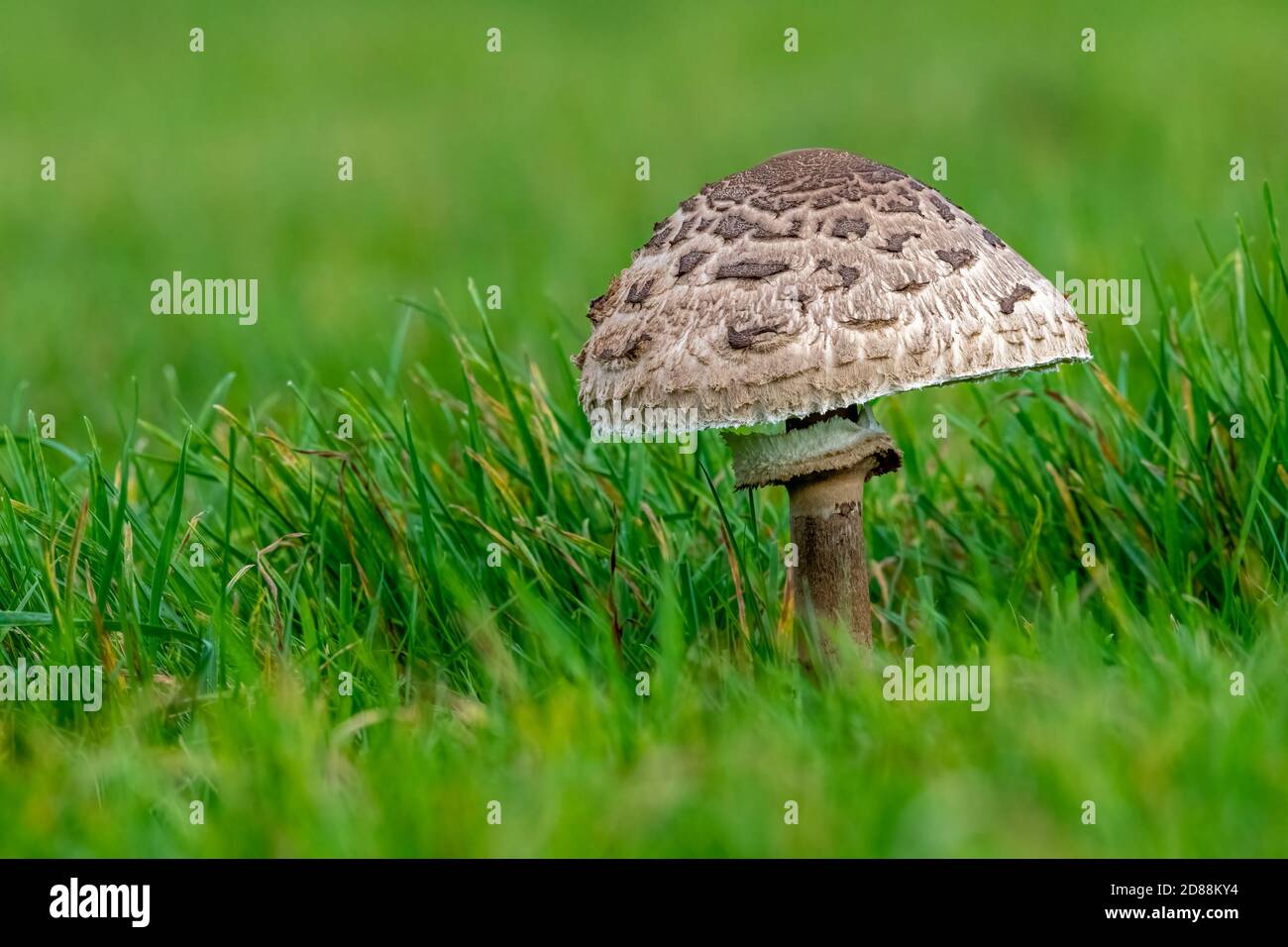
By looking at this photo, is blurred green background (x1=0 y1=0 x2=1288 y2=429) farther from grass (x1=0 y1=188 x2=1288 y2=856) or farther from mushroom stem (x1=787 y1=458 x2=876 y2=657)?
mushroom stem (x1=787 y1=458 x2=876 y2=657)

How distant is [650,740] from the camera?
3342mm

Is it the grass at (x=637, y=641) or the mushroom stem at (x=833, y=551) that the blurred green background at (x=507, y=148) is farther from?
the mushroom stem at (x=833, y=551)

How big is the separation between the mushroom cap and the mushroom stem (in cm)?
51

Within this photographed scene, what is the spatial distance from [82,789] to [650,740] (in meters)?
1.38

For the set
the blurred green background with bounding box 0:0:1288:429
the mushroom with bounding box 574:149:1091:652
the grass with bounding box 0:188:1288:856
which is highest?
the blurred green background with bounding box 0:0:1288:429

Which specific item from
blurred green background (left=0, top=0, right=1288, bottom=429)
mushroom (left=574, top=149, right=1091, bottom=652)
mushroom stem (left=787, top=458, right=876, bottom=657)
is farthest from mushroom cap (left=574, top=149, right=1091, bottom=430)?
blurred green background (left=0, top=0, right=1288, bottom=429)

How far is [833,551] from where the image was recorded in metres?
4.20

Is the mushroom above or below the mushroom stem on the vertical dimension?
above

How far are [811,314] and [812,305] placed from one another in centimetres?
3

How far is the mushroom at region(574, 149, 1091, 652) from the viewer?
3.50m

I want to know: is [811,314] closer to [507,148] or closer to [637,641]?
[637,641]

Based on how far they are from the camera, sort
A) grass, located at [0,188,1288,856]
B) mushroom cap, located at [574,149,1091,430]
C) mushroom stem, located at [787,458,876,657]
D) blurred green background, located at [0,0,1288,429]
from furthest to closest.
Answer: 1. blurred green background, located at [0,0,1288,429]
2. mushroom stem, located at [787,458,876,657]
3. mushroom cap, located at [574,149,1091,430]
4. grass, located at [0,188,1288,856]
